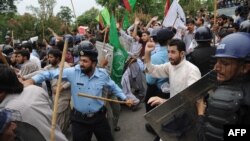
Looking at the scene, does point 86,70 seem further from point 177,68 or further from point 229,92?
point 229,92

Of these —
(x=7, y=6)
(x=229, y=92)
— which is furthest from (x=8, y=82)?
(x=7, y=6)

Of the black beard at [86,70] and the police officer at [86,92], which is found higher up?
the black beard at [86,70]

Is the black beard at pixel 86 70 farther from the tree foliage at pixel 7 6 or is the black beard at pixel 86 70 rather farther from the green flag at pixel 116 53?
the tree foliage at pixel 7 6

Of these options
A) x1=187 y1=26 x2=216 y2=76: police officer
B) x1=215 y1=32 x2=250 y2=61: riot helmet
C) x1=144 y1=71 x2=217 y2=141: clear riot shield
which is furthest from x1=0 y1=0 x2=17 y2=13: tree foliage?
x1=215 y1=32 x2=250 y2=61: riot helmet

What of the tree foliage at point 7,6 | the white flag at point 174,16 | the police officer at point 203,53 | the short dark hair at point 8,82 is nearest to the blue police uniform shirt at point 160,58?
the police officer at point 203,53

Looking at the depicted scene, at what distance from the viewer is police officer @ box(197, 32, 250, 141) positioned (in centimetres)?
216

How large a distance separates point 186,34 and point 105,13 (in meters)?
2.09

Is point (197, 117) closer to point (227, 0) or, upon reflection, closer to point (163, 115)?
point (163, 115)

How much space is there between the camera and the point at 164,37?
5.07 m

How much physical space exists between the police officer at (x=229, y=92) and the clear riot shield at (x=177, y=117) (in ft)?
1.11

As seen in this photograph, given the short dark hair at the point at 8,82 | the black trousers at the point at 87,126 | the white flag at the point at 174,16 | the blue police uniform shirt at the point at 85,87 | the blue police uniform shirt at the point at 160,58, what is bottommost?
the black trousers at the point at 87,126

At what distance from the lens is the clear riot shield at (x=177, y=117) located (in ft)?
9.45

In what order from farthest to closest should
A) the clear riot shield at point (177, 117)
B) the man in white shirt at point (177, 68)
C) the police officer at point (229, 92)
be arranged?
the man in white shirt at point (177, 68)
the clear riot shield at point (177, 117)
the police officer at point (229, 92)

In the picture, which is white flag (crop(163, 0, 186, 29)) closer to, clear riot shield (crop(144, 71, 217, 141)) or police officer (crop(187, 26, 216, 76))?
police officer (crop(187, 26, 216, 76))
